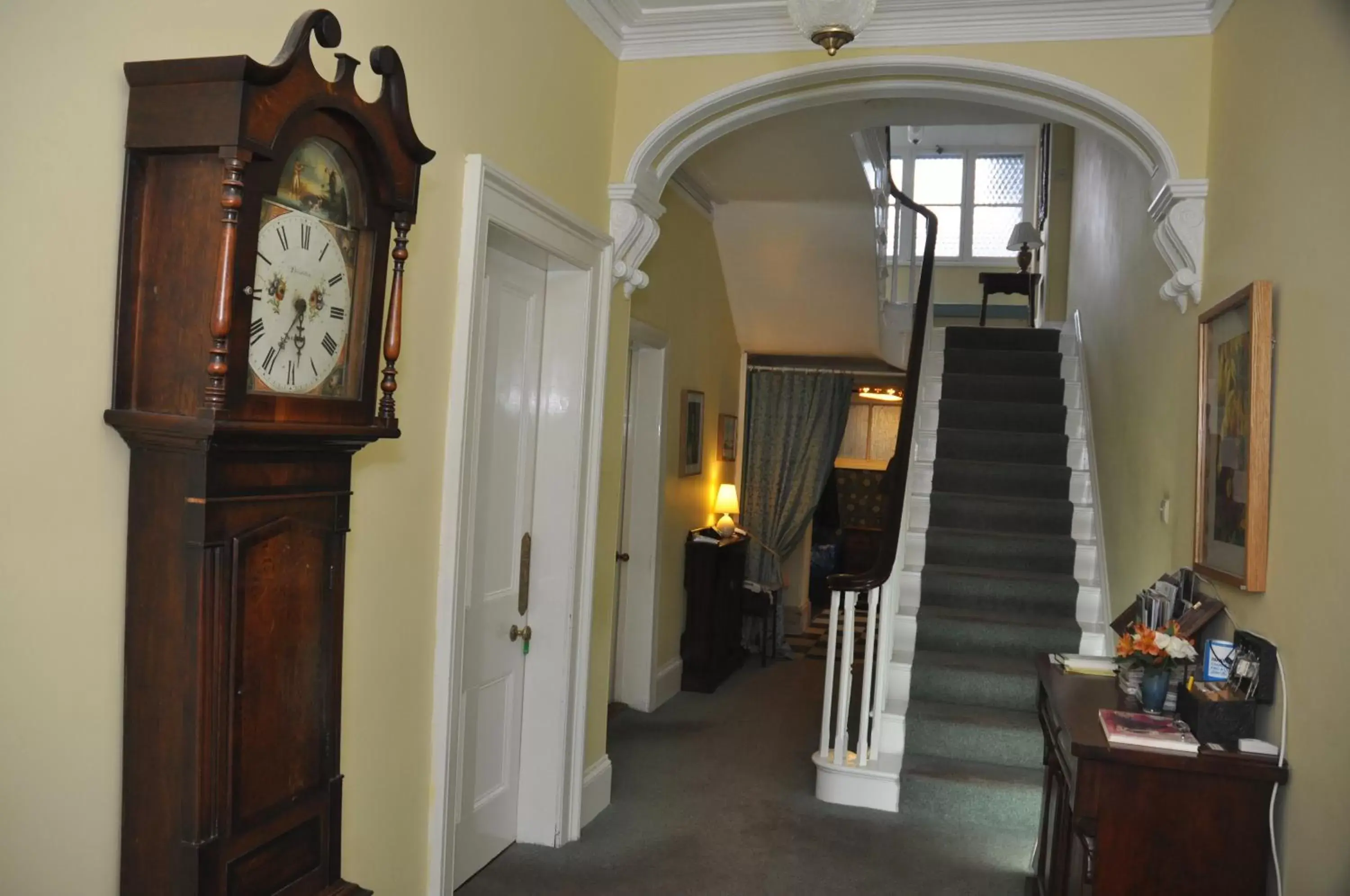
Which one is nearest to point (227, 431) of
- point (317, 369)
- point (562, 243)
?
point (317, 369)

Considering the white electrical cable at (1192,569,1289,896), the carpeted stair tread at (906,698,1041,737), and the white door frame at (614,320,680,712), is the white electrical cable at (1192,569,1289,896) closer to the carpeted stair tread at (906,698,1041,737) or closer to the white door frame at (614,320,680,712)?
the carpeted stair tread at (906,698,1041,737)

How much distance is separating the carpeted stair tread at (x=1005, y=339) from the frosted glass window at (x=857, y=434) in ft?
10.8

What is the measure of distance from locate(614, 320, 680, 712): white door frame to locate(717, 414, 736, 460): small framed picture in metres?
1.36

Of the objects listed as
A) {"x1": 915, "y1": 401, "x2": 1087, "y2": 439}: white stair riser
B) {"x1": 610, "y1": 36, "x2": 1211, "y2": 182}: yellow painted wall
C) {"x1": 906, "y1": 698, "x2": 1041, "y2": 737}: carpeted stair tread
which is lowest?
{"x1": 906, "y1": 698, "x2": 1041, "y2": 737}: carpeted stair tread

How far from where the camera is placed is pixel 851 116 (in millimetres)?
4656

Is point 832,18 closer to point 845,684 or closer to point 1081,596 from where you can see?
point 845,684

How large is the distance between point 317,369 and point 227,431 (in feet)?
1.01

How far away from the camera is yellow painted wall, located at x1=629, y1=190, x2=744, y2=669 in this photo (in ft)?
18.7

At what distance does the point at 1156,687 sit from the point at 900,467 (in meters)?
2.09

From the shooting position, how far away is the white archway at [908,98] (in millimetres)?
3426

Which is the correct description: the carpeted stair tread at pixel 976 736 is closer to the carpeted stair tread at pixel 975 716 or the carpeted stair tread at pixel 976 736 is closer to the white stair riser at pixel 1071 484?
the carpeted stair tread at pixel 975 716

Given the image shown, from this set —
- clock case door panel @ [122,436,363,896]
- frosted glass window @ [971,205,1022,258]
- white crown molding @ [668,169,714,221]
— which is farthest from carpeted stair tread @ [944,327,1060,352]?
clock case door panel @ [122,436,363,896]

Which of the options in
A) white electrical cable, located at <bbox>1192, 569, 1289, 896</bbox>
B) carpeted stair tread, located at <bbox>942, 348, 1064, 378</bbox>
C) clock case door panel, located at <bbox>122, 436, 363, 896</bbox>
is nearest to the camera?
clock case door panel, located at <bbox>122, 436, 363, 896</bbox>

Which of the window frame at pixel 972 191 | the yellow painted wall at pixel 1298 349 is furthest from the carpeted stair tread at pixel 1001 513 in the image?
the window frame at pixel 972 191
